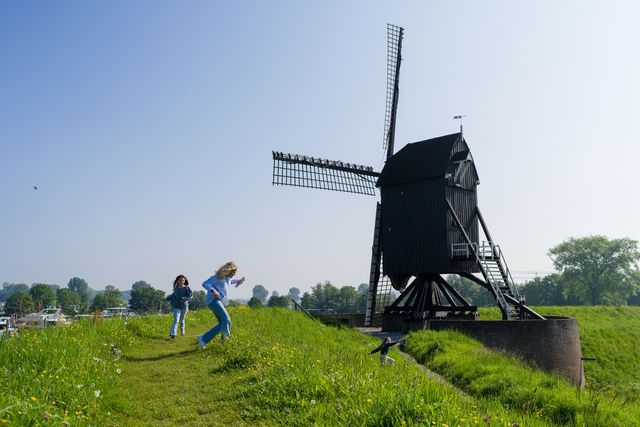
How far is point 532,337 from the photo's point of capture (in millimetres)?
18922

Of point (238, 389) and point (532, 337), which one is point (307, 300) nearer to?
point (532, 337)

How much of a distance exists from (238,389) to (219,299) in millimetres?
3824

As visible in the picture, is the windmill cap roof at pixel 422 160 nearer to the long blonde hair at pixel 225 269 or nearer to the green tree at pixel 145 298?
the long blonde hair at pixel 225 269

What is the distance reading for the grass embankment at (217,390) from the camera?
221 inches

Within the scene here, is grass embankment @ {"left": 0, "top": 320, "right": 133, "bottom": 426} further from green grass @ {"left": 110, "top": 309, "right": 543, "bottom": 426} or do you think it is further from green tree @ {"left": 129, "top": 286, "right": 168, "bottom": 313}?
green tree @ {"left": 129, "top": 286, "right": 168, "bottom": 313}

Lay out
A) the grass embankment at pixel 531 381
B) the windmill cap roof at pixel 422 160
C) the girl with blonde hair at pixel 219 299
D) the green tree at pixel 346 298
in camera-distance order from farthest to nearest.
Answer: the green tree at pixel 346 298 < the windmill cap roof at pixel 422 160 < the girl with blonde hair at pixel 219 299 < the grass embankment at pixel 531 381

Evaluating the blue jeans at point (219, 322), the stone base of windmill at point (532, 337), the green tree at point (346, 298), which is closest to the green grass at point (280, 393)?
the blue jeans at point (219, 322)

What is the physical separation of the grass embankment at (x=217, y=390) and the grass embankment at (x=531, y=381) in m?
1.84

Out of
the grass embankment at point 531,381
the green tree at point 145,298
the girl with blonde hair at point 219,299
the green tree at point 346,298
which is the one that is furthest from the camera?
the green tree at point 145,298

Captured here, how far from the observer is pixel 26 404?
16.4ft

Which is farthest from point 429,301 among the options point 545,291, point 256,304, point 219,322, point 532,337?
point 545,291

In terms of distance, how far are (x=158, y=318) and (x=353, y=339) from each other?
6592 millimetres

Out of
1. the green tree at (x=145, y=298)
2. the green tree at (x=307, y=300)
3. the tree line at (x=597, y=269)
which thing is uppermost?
the tree line at (x=597, y=269)

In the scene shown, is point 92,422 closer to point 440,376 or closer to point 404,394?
point 404,394
